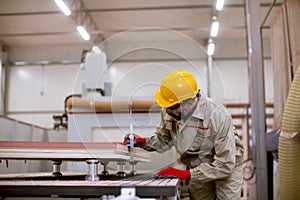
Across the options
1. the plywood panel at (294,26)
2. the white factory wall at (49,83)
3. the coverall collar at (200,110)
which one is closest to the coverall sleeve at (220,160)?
the coverall collar at (200,110)

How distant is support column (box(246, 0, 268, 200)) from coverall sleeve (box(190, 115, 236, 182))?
1.80 meters

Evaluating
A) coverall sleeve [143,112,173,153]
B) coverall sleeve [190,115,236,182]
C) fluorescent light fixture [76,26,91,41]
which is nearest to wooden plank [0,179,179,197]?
coverall sleeve [190,115,236,182]

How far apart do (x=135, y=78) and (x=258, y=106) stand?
1.52 m

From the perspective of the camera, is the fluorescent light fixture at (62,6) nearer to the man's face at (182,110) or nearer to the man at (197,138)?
the man at (197,138)

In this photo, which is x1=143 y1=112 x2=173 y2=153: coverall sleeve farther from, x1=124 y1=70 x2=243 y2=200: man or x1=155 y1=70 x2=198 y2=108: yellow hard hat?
x1=155 y1=70 x2=198 y2=108: yellow hard hat

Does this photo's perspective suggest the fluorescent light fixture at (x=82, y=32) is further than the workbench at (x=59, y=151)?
Yes

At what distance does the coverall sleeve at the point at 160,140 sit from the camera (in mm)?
3006

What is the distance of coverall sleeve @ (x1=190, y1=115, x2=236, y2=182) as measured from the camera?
101 inches

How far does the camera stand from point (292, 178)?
11.7 feet

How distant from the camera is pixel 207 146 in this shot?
9.21 ft

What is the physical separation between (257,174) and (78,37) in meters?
7.74

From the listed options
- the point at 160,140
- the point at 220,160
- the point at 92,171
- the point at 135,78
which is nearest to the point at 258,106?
the point at 135,78

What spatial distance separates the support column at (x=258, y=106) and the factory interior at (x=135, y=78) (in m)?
0.01

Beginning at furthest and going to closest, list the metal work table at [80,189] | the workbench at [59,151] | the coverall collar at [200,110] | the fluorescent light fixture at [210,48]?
the fluorescent light fixture at [210,48] → the coverall collar at [200,110] → the workbench at [59,151] → the metal work table at [80,189]
